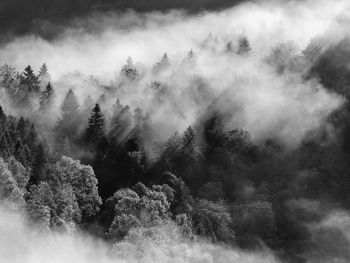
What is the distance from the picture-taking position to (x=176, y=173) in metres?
164

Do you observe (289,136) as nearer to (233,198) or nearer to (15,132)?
(233,198)

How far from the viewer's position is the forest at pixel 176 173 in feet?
430

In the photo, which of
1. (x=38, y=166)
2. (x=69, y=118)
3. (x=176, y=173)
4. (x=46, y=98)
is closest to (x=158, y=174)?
(x=176, y=173)

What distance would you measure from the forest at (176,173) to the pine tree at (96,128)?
287 millimetres

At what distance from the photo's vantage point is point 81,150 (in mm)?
158750

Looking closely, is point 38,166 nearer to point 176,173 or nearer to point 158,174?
point 158,174

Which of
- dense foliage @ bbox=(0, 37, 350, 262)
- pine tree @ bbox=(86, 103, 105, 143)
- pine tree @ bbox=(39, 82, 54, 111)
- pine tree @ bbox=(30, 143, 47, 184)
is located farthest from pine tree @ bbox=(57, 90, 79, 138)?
pine tree @ bbox=(30, 143, 47, 184)

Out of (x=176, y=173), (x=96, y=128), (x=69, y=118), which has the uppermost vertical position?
(x=69, y=118)

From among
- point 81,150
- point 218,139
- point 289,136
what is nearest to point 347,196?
point 289,136

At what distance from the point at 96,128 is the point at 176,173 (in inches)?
927

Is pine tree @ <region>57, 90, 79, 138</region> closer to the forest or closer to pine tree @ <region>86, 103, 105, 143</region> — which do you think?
the forest

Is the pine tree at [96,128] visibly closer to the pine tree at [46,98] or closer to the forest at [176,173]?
the forest at [176,173]

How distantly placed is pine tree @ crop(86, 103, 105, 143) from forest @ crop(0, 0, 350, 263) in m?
0.29

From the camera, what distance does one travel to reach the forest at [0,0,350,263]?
131 m
